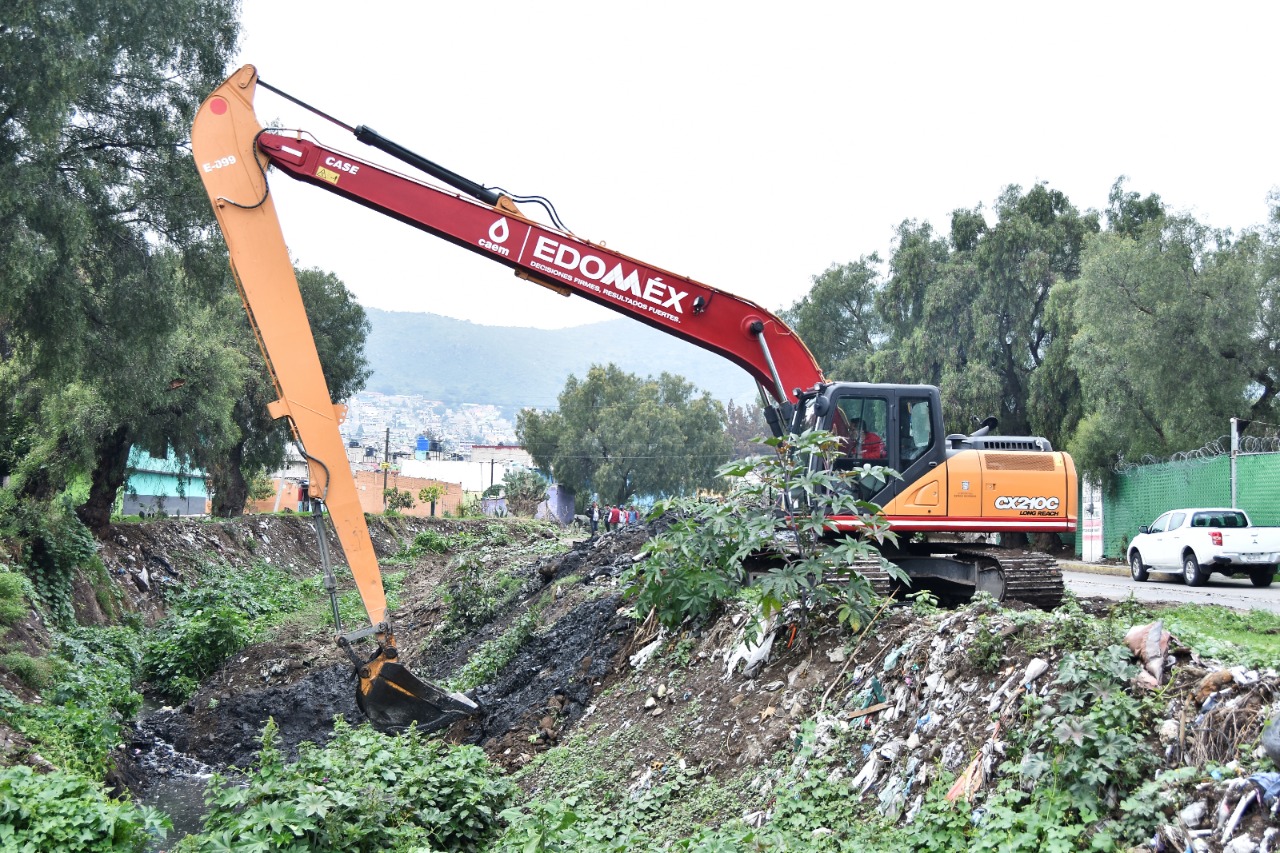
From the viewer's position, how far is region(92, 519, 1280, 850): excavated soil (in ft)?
14.7

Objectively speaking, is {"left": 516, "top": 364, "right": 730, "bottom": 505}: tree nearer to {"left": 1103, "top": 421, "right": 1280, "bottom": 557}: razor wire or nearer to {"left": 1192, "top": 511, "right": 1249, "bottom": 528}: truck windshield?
{"left": 1103, "top": 421, "right": 1280, "bottom": 557}: razor wire

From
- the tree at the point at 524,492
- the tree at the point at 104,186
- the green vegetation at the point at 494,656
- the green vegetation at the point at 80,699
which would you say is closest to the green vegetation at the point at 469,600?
the green vegetation at the point at 494,656

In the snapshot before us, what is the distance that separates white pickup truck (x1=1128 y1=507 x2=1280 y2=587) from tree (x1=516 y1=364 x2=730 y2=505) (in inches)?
1738

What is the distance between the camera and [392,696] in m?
9.02

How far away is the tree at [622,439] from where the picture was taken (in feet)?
210

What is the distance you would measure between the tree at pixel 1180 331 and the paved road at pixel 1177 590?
17.6 ft

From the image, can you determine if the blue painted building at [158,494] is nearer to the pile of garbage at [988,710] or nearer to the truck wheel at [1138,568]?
the truck wheel at [1138,568]

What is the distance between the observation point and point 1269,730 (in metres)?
3.96

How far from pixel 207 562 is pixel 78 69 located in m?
13.6

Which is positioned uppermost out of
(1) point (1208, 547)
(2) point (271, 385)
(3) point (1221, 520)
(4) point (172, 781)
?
(2) point (271, 385)

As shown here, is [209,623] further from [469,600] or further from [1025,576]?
[1025,576]

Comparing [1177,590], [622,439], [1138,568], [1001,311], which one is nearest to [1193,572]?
[1177,590]

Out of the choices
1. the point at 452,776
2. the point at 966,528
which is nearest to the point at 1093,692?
the point at 452,776

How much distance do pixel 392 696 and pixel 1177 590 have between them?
12616 mm
